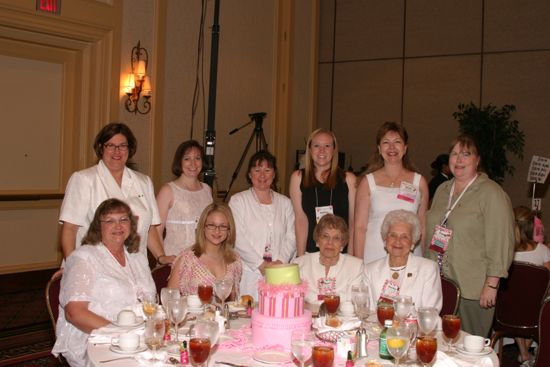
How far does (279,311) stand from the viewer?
2420mm

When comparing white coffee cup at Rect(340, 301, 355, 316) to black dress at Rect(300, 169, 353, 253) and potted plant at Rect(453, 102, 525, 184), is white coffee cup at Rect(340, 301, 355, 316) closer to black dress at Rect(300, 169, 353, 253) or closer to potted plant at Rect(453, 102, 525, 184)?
black dress at Rect(300, 169, 353, 253)

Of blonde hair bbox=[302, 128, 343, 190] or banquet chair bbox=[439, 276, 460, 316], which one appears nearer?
banquet chair bbox=[439, 276, 460, 316]

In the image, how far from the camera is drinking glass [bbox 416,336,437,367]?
6.99ft

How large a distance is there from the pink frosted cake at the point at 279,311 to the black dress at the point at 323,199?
1761mm

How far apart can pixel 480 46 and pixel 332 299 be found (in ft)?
24.1

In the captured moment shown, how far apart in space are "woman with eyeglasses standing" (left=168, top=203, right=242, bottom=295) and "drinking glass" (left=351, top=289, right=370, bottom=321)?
0.86 m

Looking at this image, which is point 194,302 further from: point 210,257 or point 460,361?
point 460,361

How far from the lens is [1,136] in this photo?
657 centimetres

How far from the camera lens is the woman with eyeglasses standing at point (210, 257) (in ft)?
11.4

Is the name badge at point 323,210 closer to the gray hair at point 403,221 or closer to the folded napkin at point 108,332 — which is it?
the gray hair at point 403,221

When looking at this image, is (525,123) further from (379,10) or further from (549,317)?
(549,317)

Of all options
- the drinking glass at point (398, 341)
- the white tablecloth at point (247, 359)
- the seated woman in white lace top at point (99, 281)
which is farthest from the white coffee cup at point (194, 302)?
the drinking glass at point (398, 341)

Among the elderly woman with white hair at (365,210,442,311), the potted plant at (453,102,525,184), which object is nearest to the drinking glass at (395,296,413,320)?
the elderly woman with white hair at (365,210,442,311)

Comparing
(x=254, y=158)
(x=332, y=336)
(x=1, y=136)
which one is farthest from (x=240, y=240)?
(x=1, y=136)
